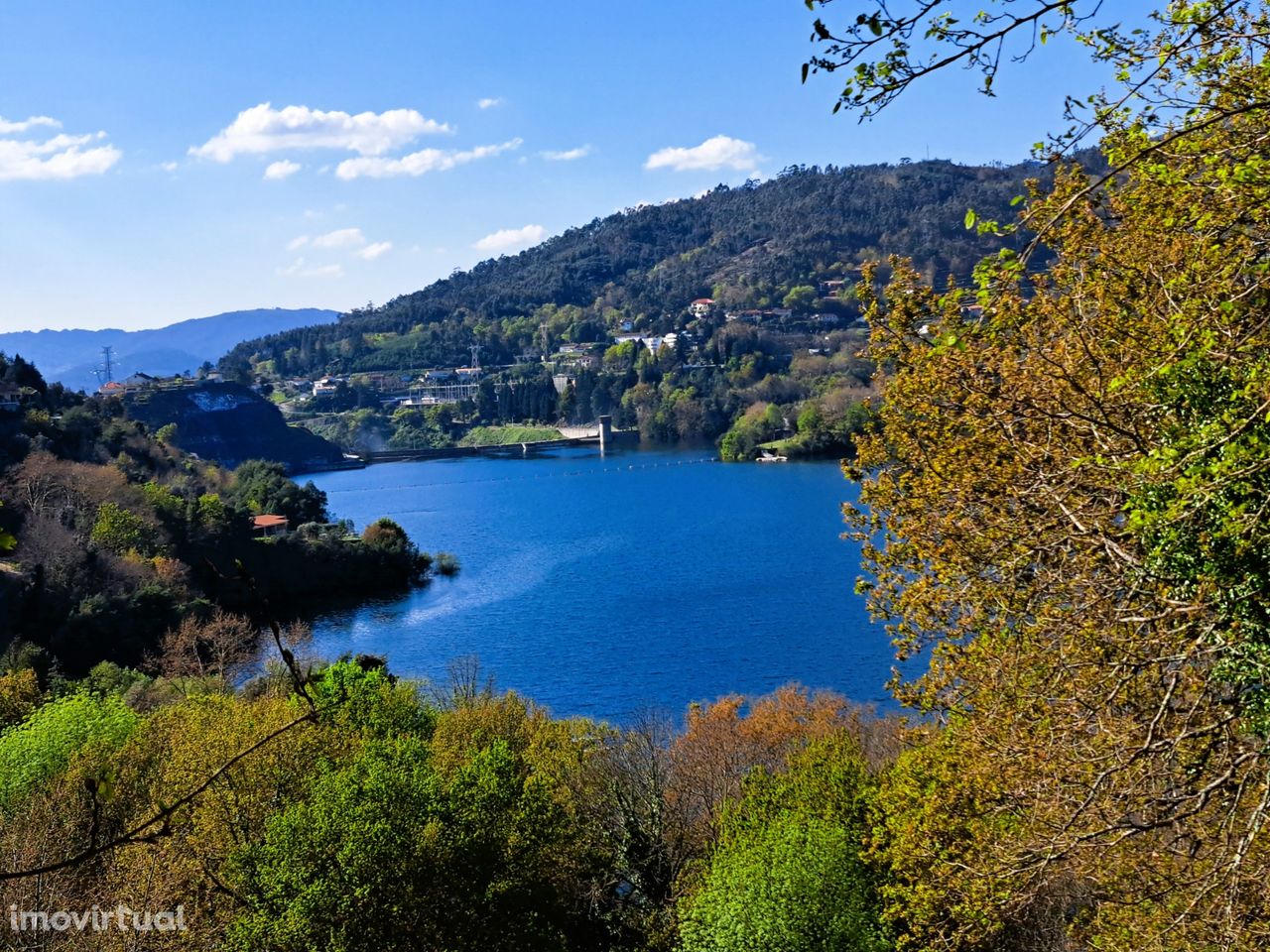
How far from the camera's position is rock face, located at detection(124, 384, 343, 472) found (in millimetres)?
63438

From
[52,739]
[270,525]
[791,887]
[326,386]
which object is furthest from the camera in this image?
[326,386]

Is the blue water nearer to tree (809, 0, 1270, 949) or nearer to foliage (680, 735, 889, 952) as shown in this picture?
foliage (680, 735, 889, 952)

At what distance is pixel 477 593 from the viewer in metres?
32.7

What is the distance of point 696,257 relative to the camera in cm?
12725

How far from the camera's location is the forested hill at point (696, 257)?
346 feet

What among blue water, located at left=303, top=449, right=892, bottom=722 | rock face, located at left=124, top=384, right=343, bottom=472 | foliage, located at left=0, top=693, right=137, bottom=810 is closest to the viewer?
foliage, located at left=0, top=693, right=137, bottom=810

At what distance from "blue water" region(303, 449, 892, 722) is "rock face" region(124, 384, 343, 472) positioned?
14297 millimetres

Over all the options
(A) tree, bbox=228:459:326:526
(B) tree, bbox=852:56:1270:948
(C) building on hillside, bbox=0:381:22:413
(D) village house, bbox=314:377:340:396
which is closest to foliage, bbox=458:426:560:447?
(D) village house, bbox=314:377:340:396

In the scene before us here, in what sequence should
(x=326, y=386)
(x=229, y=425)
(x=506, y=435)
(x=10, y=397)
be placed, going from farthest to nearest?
(x=326, y=386)
(x=506, y=435)
(x=229, y=425)
(x=10, y=397)

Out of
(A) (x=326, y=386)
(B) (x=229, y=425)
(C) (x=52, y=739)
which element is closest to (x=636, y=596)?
(C) (x=52, y=739)

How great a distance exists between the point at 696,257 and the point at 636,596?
102 meters

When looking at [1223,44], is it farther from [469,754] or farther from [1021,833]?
[469,754]

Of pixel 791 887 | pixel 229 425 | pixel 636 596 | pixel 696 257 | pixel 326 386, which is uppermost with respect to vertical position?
pixel 696 257

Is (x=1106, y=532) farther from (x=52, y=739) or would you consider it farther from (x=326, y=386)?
(x=326, y=386)
